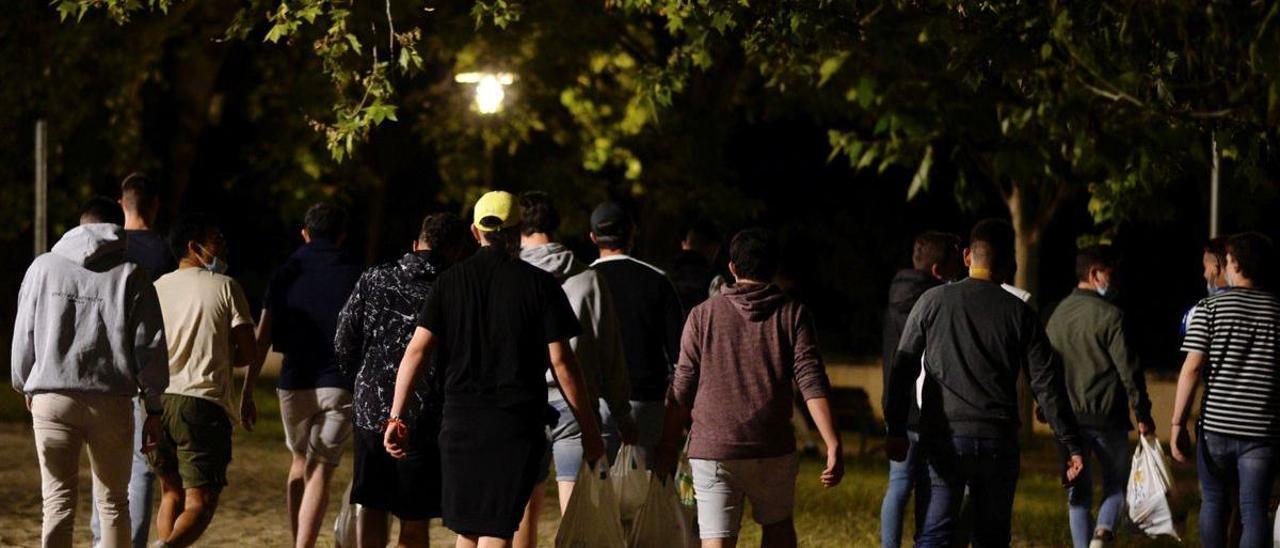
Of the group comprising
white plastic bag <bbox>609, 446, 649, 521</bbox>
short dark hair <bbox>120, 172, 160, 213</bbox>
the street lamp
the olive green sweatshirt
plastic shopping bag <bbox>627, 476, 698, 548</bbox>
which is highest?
the street lamp

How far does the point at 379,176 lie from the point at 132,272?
2256cm

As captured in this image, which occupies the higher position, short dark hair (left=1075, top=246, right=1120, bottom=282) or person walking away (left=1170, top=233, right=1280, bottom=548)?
short dark hair (left=1075, top=246, right=1120, bottom=282)

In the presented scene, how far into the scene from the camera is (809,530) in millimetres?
12141

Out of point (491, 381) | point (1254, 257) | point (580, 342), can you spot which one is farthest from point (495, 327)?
point (1254, 257)

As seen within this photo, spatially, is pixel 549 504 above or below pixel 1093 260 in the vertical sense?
below

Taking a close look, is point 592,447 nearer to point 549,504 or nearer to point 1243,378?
point 1243,378

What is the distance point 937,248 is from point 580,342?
2.00 metres

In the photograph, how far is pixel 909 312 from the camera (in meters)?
9.62

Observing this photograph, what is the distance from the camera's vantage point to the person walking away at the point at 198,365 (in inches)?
349

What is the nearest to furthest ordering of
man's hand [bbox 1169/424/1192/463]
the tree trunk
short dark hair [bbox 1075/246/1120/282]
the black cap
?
man's hand [bbox 1169/424/1192/463] < the black cap < short dark hair [bbox 1075/246/1120/282] < the tree trunk

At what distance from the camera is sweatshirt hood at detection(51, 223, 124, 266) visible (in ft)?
26.1

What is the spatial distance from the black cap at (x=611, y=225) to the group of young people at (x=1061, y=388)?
1.49 meters

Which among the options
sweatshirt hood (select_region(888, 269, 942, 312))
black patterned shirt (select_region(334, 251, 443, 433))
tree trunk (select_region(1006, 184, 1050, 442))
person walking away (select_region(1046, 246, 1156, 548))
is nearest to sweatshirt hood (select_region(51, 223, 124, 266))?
black patterned shirt (select_region(334, 251, 443, 433))

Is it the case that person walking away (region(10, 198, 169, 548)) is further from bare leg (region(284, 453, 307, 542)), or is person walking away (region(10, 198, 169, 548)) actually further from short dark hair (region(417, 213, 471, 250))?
bare leg (region(284, 453, 307, 542))
